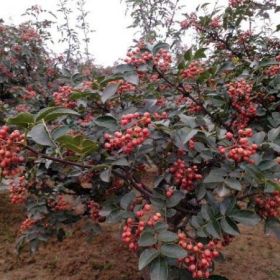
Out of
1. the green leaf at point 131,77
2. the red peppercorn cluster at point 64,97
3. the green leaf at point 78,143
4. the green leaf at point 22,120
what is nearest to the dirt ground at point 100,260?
the red peppercorn cluster at point 64,97

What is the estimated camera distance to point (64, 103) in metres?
2.49

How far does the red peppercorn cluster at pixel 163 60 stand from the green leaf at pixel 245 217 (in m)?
0.91

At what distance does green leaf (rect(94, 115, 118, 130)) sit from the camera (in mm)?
1910

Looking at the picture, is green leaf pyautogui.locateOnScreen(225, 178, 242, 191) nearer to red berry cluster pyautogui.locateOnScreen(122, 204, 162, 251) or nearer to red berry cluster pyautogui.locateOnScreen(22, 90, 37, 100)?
red berry cluster pyautogui.locateOnScreen(122, 204, 162, 251)

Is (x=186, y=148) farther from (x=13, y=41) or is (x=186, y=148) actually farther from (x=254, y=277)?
(x=13, y=41)

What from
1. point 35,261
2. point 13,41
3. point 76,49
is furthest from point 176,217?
point 76,49

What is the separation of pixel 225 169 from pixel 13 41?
4655 millimetres

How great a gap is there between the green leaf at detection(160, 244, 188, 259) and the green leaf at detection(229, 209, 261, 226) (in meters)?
0.32

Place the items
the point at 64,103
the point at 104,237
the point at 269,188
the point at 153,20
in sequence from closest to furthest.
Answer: the point at 269,188, the point at 64,103, the point at 104,237, the point at 153,20

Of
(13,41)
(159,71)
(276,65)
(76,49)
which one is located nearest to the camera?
(159,71)

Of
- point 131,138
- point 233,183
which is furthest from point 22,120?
point 233,183

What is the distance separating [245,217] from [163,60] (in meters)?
1.01

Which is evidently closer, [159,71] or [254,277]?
[159,71]

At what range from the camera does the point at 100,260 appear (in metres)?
3.88
